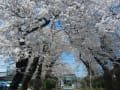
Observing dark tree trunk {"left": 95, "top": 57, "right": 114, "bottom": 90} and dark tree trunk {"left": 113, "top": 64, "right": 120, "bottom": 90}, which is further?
dark tree trunk {"left": 113, "top": 64, "right": 120, "bottom": 90}

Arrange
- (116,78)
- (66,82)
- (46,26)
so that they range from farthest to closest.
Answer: (66,82) → (116,78) → (46,26)

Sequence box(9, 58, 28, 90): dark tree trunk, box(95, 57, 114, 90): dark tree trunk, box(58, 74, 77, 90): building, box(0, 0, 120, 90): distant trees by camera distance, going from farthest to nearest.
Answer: box(58, 74, 77, 90): building → box(95, 57, 114, 90): dark tree trunk → box(9, 58, 28, 90): dark tree trunk → box(0, 0, 120, 90): distant trees

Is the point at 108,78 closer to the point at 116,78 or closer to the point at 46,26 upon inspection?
the point at 116,78

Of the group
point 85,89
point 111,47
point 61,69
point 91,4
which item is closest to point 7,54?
point 91,4

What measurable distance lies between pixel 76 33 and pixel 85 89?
19.6m

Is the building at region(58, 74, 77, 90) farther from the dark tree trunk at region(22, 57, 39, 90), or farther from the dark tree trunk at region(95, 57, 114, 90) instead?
the dark tree trunk at region(22, 57, 39, 90)

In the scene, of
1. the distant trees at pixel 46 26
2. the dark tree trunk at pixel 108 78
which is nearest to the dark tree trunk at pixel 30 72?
the distant trees at pixel 46 26

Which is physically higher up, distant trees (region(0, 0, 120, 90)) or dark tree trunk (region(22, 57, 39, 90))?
distant trees (region(0, 0, 120, 90))

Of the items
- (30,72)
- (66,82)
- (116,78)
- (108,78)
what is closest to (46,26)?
(30,72)

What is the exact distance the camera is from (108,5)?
16.3m

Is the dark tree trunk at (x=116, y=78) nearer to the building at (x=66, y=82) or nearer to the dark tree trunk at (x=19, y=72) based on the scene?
the dark tree trunk at (x=19, y=72)

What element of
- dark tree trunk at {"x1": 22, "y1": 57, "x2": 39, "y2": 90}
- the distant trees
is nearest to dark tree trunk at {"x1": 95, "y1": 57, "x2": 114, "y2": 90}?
the distant trees

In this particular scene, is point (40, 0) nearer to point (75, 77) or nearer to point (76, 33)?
point (76, 33)

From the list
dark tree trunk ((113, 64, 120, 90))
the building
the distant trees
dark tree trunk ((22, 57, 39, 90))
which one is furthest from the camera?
the building
